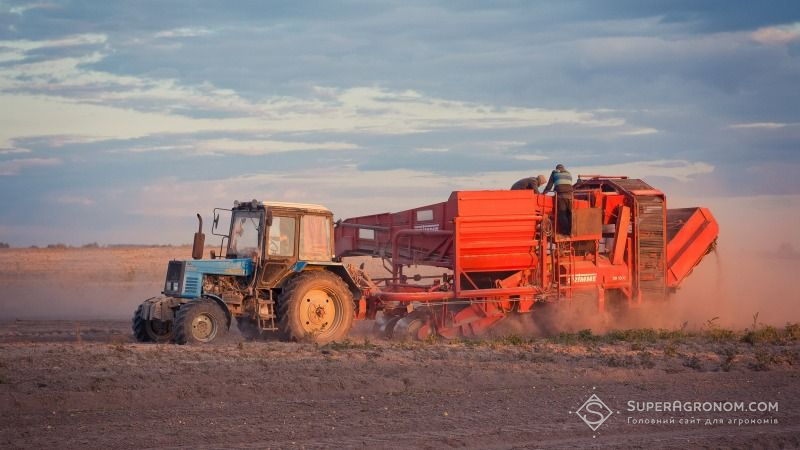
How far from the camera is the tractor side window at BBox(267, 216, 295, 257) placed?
16.3 m

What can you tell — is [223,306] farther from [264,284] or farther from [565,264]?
[565,264]

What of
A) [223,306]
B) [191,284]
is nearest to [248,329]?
[223,306]

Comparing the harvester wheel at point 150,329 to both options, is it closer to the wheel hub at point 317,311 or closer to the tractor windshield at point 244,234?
the tractor windshield at point 244,234

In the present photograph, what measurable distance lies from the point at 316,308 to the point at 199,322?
224 cm

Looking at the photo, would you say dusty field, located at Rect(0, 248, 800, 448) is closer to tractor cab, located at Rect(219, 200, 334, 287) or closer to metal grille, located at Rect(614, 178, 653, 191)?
tractor cab, located at Rect(219, 200, 334, 287)

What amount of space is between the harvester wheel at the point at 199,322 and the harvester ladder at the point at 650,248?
957 centimetres

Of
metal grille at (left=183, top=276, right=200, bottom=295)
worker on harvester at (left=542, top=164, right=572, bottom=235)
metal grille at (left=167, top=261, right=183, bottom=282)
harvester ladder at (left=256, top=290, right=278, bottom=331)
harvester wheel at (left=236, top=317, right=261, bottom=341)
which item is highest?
worker on harvester at (left=542, top=164, right=572, bottom=235)

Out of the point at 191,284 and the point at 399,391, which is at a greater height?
the point at 191,284

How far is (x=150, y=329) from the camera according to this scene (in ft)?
52.8

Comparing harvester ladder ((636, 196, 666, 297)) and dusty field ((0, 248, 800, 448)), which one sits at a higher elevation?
harvester ladder ((636, 196, 666, 297))

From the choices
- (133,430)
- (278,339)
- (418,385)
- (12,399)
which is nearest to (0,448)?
(133,430)

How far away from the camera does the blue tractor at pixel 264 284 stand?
621 inches

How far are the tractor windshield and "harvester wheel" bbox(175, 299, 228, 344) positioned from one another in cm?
141

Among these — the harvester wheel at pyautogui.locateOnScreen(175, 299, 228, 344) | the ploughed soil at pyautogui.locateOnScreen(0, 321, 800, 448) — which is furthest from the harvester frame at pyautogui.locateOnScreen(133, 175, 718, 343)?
the ploughed soil at pyautogui.locateOnScreen(0, 321, 800, 448)
